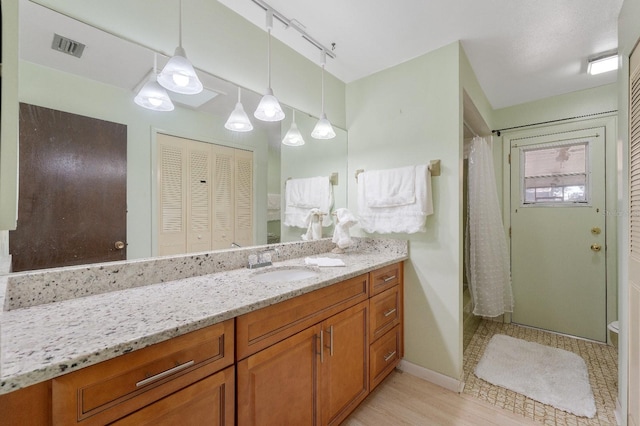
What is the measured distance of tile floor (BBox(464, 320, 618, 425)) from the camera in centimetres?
153

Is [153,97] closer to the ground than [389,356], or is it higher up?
higher up

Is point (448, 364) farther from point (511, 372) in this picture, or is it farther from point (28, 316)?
point (28, 316)

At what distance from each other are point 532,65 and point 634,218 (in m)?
1.45

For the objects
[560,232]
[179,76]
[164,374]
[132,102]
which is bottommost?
[164,374]

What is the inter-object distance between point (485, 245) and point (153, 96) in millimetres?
2777

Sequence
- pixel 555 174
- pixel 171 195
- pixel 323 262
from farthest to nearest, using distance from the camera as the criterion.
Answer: pixel 555 174 → pixel 323 262 → pixel 171 195

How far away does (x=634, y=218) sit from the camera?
1247mm

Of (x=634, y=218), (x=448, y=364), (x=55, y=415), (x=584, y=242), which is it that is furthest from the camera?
(x=584, y=242)

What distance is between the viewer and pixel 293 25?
63.6 inches

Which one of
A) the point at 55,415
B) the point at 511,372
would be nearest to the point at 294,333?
the point at 55,415

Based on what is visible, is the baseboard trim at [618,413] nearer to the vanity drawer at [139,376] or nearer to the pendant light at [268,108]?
the vanity drawer at [139,376]

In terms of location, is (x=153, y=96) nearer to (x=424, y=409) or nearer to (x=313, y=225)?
(x=313, y=225)

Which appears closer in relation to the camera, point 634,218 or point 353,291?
point 634,218

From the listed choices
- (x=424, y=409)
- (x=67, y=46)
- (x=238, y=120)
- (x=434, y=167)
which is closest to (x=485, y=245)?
(x=434, y=167)
